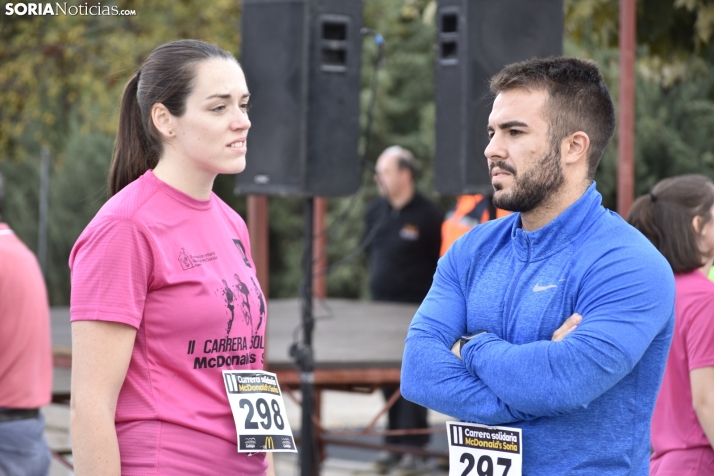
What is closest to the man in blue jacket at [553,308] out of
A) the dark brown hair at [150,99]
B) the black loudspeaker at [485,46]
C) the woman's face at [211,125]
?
the woman's face at [211,125]

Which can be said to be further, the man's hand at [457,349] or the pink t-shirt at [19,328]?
the pink t-shirt at [19,328]

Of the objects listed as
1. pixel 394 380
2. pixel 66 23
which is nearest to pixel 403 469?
pixel 394 380

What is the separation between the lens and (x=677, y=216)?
280 centimetres

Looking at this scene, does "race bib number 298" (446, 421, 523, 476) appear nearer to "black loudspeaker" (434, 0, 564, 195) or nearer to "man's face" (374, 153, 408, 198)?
"black loudspeaker" (434, 0, 564, 195)

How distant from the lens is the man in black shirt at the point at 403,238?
722cm

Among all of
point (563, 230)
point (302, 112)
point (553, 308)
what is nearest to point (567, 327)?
point (553, 308)

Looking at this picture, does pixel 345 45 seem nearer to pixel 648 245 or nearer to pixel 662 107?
pixel 648 245

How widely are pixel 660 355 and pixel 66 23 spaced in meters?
9.94

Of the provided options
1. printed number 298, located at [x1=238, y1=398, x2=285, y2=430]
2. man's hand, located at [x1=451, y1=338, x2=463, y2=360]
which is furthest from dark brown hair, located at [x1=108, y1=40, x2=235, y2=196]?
man's hand, located at [x1=451, y1=338, x2=463, y2=360]

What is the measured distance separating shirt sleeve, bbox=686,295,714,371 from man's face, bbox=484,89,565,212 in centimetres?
88

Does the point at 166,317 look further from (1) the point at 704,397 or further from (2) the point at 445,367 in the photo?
(1) the point at 704,397

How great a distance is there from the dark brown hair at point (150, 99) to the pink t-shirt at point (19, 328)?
1.15m

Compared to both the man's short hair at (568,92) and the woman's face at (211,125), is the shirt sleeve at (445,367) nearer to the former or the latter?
the man's short hair at (568,92)

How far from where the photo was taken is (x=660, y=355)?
198 centimetres
